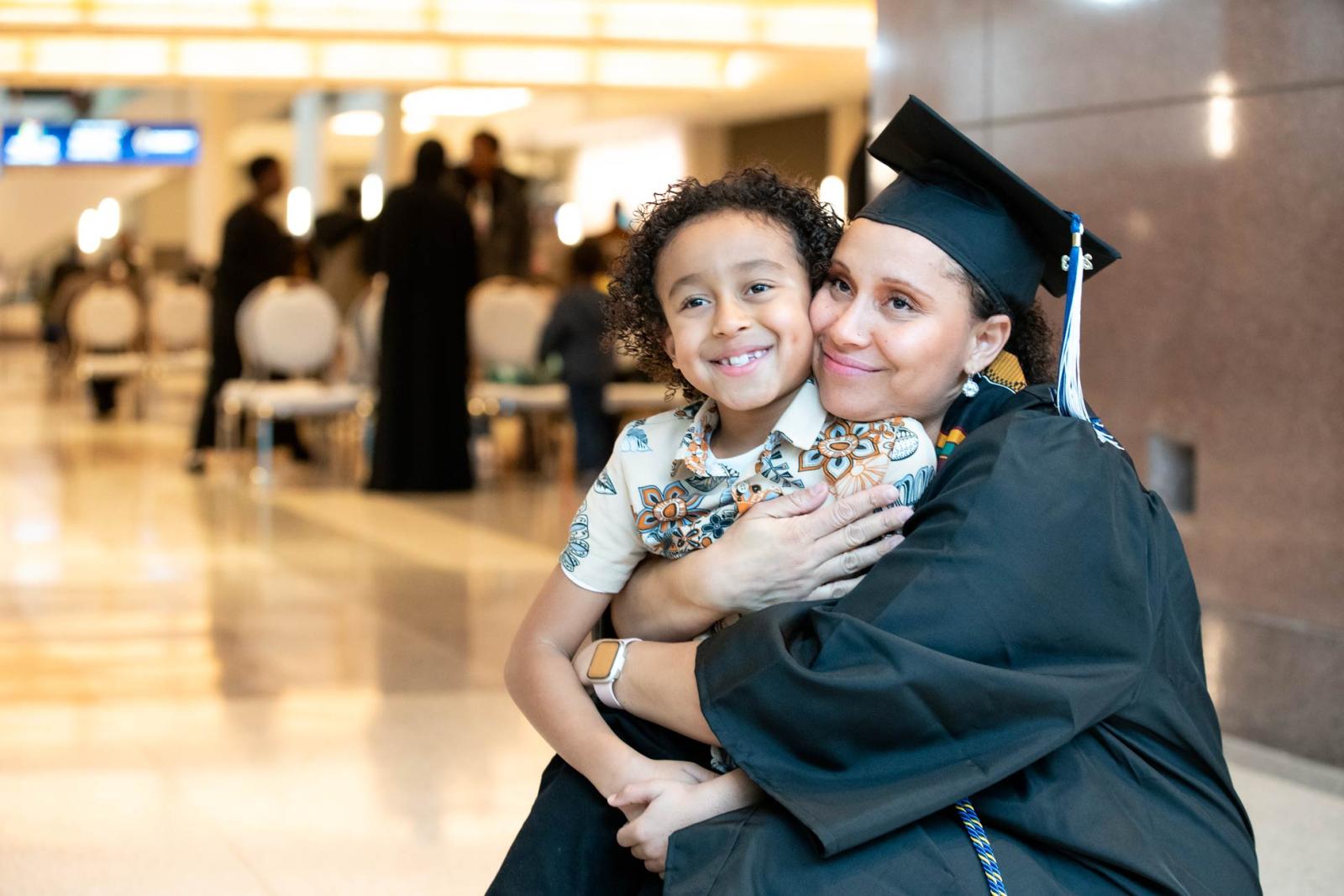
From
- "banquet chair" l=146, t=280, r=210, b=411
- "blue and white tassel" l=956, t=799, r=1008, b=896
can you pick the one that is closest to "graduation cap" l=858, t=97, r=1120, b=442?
"blue and white tassel" l=956, t=799, r=1008, b=896

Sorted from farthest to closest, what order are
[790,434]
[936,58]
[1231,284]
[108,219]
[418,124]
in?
[108,219] → [418,124] → [936,58] → [1231,284] → [790,434]

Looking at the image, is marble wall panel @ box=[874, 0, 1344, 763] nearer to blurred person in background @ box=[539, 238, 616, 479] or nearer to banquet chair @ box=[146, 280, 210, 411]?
blurred person in background @ box=[539, 238, 616, 479]

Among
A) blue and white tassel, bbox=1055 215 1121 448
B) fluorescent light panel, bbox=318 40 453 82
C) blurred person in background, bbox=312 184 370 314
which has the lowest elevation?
blue and white tassel, bbox=1055 215 1121 448

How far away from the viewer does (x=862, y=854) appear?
1658 millimetres

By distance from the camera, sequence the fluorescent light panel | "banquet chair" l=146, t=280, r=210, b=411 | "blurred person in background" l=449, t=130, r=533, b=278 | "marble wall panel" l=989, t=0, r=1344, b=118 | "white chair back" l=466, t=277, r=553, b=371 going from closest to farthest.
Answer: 1. "marble wall panel" l=989, t=0, r=1344, b=118
2. "white chair back" l=466, t=277, r=553, b=371
3. "blurred person in background" l=449, t=130, r=533, b=278
4. the fluorescent light panel
5. "banquet chair" l=146, t=280, r=210, b=411

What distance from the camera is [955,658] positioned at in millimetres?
1609

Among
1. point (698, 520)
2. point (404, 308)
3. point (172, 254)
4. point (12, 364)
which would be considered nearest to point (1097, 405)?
point (698, 520)

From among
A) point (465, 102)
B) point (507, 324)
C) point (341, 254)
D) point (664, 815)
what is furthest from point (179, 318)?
point (664, 815)

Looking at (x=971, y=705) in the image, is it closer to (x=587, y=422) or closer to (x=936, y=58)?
(x=936, y=58)

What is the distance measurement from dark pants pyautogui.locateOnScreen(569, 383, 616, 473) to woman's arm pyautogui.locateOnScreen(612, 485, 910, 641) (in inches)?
277

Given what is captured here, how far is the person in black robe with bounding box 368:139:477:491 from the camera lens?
8.43 meters

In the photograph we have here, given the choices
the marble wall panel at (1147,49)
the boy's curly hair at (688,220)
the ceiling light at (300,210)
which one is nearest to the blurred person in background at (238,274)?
the marble wall panel at (1147,49)

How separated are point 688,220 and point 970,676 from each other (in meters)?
0.68

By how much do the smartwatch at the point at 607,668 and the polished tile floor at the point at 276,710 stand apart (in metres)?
1.14
